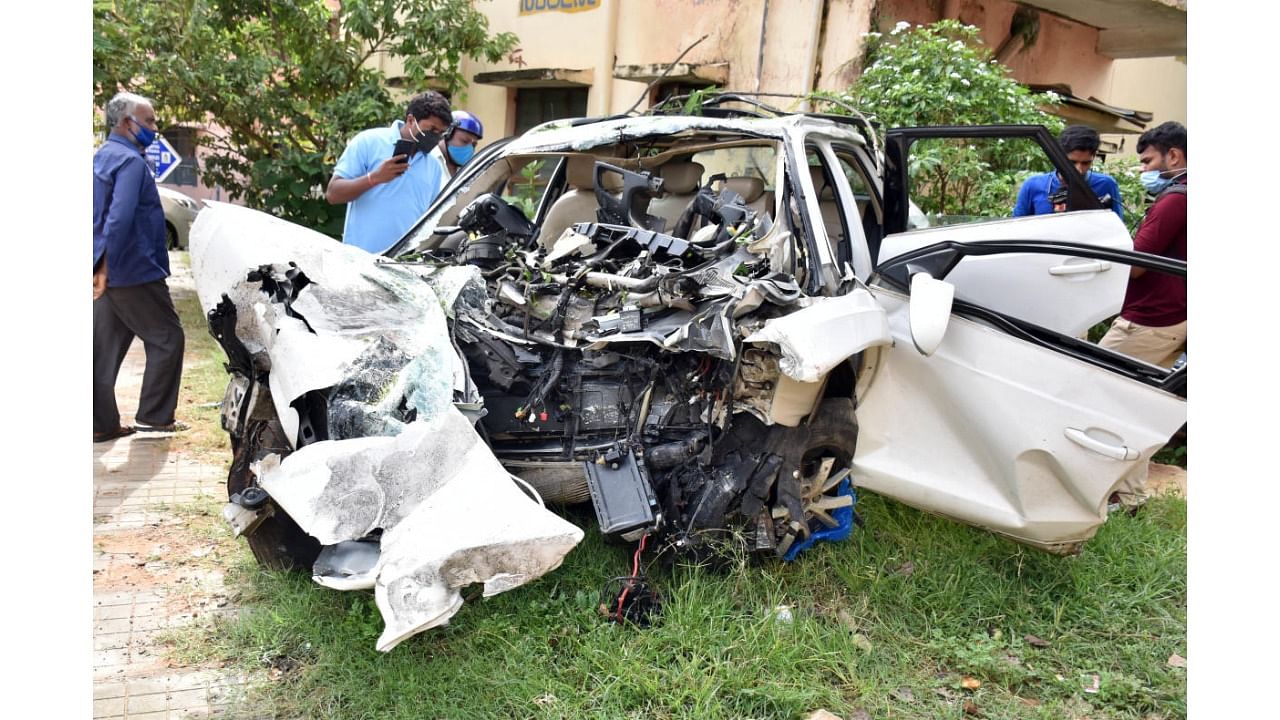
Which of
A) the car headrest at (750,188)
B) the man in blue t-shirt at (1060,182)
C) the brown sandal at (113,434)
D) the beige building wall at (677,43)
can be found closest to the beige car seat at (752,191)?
the car headrest at (750,188)

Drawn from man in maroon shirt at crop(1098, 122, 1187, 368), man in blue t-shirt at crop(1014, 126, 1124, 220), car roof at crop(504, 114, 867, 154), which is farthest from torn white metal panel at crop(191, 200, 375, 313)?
man in maroon shirt at crop(1098, 122, 1187, 368)

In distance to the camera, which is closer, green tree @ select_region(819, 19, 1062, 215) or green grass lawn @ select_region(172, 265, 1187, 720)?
green grass lawn @ select_region(172, 265, 1187, 720)

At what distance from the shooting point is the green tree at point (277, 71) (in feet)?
27.3

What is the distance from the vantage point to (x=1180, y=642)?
323 cm

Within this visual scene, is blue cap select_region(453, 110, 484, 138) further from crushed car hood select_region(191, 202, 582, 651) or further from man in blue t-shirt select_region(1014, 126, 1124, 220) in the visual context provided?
man in blue t-shirt select_region(1014, 126, 1124, 220)

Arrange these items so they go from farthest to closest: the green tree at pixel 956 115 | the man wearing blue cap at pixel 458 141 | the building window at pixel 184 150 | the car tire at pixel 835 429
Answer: the building window at pixel 184 150
the green tree at pixel 956 115
the man wearing blue cap at pixel 458 141
the car tire at pixel 835 429

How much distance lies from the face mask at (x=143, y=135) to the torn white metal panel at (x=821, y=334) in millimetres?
3815

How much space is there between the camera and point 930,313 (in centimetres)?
282

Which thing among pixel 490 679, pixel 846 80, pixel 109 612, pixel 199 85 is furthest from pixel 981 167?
pixel 199 85

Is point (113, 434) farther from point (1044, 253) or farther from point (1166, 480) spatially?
point (1166, 480)

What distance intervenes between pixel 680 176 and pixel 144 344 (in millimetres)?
3165

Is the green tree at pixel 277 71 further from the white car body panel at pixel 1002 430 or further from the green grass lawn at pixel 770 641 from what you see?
the white car body panel at pixel 1002 430

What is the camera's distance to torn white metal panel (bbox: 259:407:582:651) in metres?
2.30

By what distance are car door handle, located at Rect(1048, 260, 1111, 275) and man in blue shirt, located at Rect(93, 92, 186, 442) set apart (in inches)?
176
